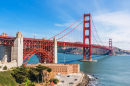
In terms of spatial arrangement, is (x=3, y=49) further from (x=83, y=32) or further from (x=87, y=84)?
(x=83, y=32)

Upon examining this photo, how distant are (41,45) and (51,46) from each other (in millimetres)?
8552

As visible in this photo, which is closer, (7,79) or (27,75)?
(7,79)

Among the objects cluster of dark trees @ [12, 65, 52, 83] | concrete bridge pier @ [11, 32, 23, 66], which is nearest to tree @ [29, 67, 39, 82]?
cluster of dark trees @ [12, 65, 52, 83]

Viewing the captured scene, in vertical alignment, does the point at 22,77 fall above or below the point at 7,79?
below

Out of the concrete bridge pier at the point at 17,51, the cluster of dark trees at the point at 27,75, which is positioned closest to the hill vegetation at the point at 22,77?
the cluster of dark trees at the point at 27,75

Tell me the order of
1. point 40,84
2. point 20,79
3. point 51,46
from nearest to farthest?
point 20,79 < point 40,84 < point 51,46

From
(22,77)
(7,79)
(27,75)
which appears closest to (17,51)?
(27,75)

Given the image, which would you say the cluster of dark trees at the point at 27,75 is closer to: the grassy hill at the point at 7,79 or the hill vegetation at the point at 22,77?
the hill vegetation at the point at 22,77

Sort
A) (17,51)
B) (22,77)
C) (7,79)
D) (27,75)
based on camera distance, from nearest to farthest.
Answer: (7,79), (22,77), (27,75), (17,51)

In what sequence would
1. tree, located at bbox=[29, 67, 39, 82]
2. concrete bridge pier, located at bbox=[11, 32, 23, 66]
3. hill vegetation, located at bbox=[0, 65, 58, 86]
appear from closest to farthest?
hill vegetation, located at bbox=[0, 65, 58, 86], tree, located at bbox=[29, 67, 39, 82], concrete bridge pier, located at bbox=[11, 32, 23, 66]

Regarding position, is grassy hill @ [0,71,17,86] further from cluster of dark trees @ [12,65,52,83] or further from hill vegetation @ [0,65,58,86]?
cluster of dark trees @ [12,65,52,83]

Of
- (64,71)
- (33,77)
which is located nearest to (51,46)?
(64,71)

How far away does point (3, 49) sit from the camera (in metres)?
64.9

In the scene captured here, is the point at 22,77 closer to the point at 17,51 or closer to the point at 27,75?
the point at 27,75
